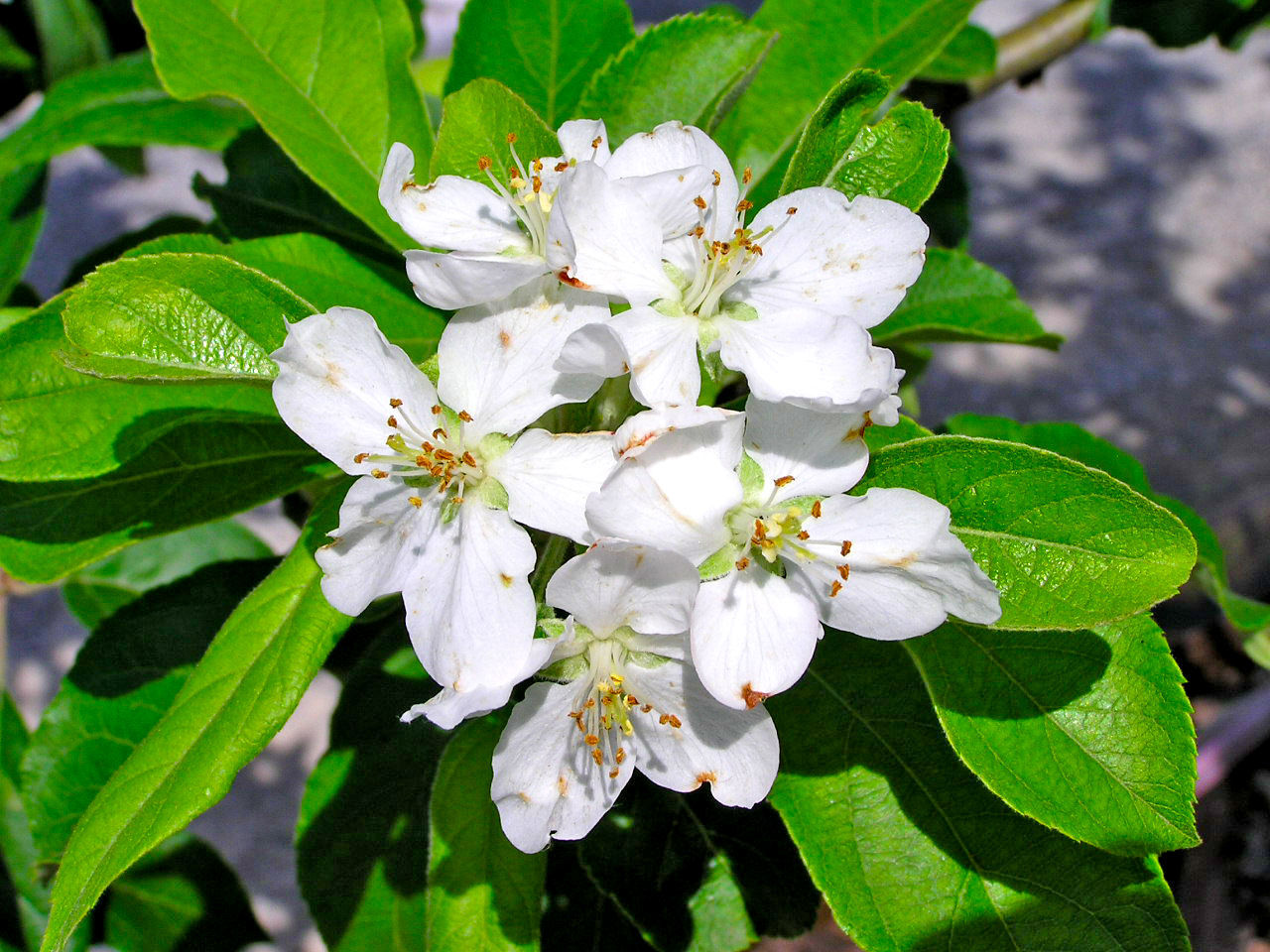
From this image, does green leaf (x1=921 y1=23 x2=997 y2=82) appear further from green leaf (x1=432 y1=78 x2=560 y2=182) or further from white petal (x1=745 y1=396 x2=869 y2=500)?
white petal (x1=745 y1=396 x2=869 y2=500)

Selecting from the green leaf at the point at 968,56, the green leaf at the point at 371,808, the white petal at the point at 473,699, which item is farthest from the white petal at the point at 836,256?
the green leaf at the point at 968,56

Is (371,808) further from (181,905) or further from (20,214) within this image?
(20,214)

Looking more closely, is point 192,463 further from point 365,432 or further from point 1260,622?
point 1260,622

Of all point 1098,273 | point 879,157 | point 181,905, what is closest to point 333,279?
point 879,157

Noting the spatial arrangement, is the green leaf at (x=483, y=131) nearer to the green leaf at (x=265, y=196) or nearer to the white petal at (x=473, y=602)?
the white petal at (x=473, y=602)

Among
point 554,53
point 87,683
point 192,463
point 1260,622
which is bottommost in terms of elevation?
point 1260,622

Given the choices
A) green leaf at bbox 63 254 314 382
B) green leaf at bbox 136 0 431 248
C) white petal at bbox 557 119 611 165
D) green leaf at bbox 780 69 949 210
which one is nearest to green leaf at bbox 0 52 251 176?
green leaf at bbox 136 0 431 248

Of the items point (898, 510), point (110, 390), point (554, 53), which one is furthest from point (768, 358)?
point (110, 390)
